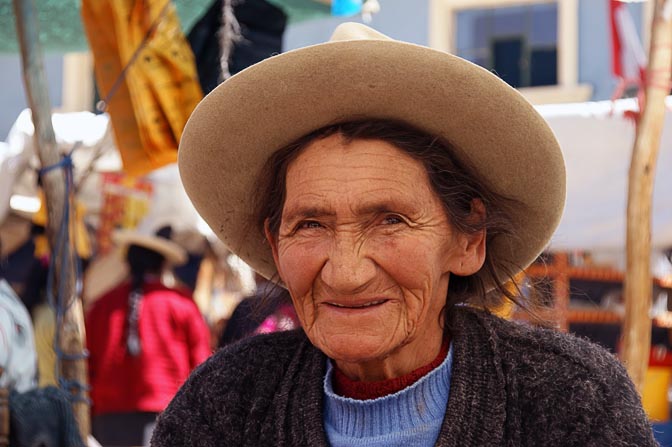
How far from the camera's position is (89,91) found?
40.7 feet

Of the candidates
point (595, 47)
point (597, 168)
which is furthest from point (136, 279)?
point (595, 47)

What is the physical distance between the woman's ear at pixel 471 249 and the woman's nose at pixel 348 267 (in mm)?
251

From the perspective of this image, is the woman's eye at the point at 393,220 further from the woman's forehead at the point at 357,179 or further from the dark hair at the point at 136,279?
the dark hair at the point at 136,279

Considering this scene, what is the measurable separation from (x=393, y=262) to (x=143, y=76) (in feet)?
8.50

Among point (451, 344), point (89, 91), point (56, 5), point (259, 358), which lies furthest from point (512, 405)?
point (89, 91)

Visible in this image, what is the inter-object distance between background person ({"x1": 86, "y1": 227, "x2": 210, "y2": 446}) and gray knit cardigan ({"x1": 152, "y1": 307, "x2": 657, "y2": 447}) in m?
4.10

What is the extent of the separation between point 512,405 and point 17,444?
7.48 feet

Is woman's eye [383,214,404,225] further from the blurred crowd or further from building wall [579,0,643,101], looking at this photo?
building wall [579,0,643,101]

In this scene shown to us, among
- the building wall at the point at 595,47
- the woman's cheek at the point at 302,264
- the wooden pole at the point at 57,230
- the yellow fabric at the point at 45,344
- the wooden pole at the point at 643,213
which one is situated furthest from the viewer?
the building wall at the point at 595,47

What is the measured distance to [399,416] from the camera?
2021mm

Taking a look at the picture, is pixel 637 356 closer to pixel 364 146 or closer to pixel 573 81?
pixel 364 146

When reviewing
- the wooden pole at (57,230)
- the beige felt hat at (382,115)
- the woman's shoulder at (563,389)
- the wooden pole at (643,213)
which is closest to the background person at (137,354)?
the wooden pole at (57,230)

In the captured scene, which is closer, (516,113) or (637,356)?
(516,113)

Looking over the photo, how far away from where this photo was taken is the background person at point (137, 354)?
20.5 feet
